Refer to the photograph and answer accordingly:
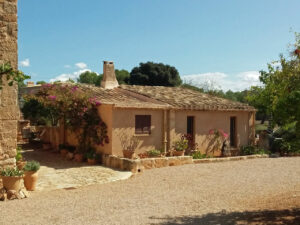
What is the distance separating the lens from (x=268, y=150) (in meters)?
18.3

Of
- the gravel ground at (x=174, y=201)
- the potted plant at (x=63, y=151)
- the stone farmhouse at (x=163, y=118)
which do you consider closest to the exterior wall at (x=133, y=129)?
the stone farmhouse at (x=163, y=118)

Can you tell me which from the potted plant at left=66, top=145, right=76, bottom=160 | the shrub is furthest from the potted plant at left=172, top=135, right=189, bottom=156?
the shrub

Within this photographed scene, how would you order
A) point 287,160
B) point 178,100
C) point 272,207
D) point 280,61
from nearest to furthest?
point 272,207, point 280,61, point 287,160, point 178,100

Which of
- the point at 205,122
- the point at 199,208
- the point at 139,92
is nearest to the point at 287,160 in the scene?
the point at 205,122

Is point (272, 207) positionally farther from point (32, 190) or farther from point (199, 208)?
point (32, 190)

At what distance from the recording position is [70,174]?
36.9ft

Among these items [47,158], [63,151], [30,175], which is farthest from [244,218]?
[63,151]

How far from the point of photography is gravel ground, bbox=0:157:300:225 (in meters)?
6.22

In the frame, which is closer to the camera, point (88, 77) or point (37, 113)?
point (37, 113)

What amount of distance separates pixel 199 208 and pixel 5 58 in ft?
20.4

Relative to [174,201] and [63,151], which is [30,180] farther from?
[63,151]

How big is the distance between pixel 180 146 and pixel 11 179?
884 centimetres

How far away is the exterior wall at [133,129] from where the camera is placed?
13.7 m

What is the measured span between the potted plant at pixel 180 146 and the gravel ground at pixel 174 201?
329 centimetres
